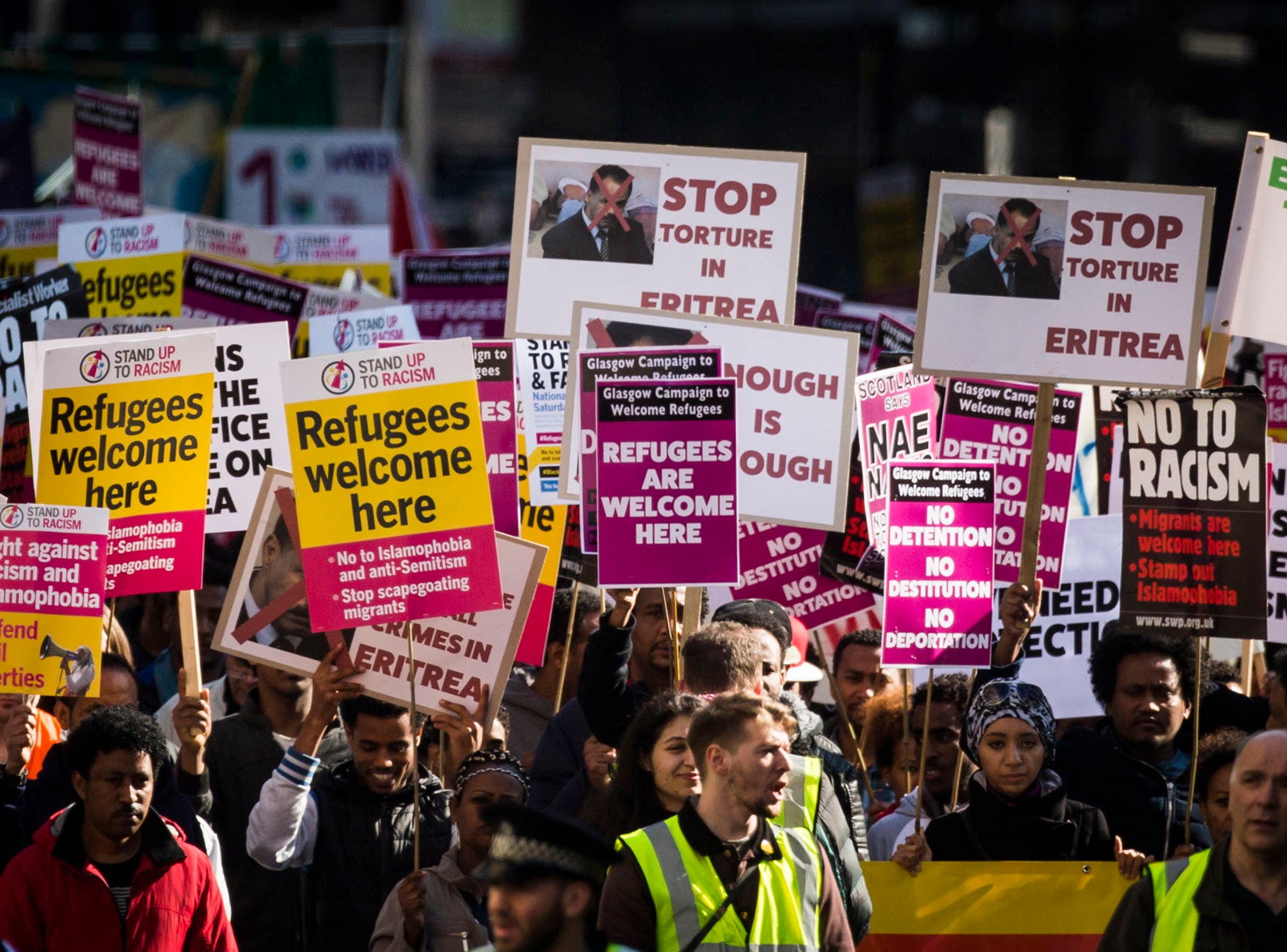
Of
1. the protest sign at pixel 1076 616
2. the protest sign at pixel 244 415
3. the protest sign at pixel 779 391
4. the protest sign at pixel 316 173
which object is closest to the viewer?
the protest sign at pixel 779 391

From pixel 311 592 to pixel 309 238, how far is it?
6.69 meters

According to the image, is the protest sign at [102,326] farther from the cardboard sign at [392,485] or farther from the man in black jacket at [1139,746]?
the man in black jacket at [1139,746]

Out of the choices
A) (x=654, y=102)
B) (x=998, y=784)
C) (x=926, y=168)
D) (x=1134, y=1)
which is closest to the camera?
(x=998, y=784)

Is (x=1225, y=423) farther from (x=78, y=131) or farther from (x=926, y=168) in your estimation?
(x=926, y=168)

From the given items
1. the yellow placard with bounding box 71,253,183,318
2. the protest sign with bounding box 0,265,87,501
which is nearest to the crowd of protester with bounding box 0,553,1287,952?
the protest sign with bounding box 0,265,87,501

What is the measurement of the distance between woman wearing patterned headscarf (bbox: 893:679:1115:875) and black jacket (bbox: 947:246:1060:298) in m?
1.49

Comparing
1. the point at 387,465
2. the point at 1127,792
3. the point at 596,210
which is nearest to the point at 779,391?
the point at 596,210

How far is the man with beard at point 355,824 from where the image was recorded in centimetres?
606

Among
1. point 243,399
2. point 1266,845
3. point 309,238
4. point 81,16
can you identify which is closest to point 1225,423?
point 1266,845

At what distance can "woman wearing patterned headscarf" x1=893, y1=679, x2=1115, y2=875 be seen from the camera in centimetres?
584

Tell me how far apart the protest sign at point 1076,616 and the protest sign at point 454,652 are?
6.58ft

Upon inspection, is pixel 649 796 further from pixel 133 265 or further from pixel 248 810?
pixel 133 265

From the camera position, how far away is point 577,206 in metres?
7.61

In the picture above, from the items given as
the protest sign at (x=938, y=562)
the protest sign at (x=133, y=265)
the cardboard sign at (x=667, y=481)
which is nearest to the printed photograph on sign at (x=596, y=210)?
the cardboard sign at (x=667, y=481)
